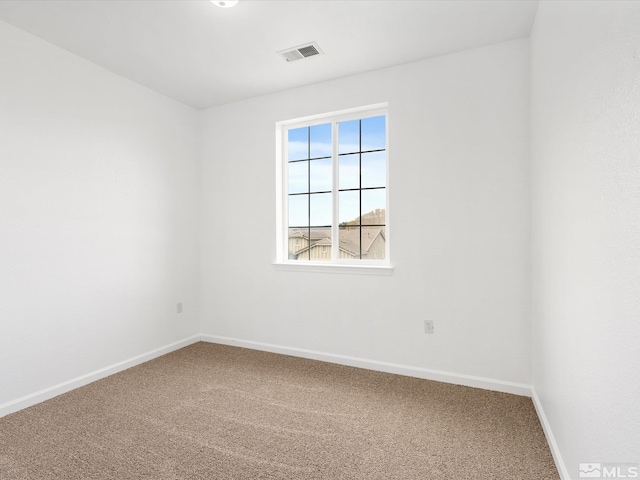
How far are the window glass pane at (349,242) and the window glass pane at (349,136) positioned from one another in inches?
30.6

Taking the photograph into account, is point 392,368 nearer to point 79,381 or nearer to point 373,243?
point 373,243

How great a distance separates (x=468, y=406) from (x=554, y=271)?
117 cm

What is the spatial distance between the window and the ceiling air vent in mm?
687

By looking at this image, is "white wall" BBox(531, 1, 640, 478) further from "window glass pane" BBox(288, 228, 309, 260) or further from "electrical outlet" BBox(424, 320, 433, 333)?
"window glass pane" BBox(288, 228, 309, 260)

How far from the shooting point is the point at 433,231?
292 cm

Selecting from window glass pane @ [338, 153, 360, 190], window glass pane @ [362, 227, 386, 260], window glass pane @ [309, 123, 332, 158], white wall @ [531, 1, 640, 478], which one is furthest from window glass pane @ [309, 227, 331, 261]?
white wall @ [531, 1, 640, 478]

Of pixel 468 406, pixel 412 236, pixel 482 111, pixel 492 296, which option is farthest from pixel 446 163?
pixel 468 406

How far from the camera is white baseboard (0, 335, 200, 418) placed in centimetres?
243

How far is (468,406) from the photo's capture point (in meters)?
2.46

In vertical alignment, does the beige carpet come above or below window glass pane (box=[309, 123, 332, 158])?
below

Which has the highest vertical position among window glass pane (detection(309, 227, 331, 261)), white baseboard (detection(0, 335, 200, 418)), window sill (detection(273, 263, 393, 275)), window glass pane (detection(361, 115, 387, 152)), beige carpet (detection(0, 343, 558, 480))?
window glass pane (detection(361, 115, 387, 152))

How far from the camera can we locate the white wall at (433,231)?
105 inches

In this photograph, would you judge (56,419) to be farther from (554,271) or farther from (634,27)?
(634,27)

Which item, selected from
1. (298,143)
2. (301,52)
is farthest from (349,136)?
(301,52)
